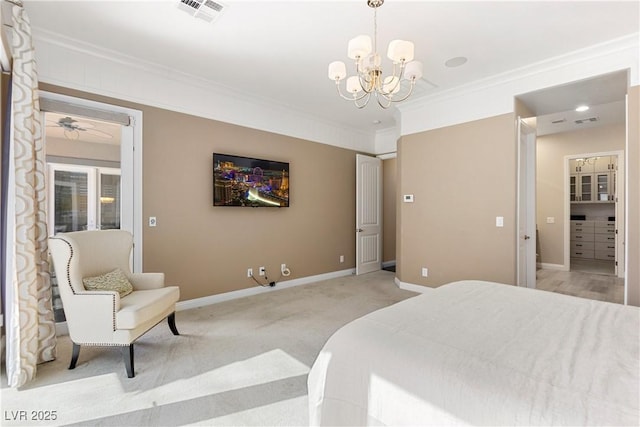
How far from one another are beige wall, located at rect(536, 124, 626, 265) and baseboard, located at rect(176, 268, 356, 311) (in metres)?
4.23

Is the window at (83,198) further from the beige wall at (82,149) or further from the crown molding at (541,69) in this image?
the crown molding at (541,69)

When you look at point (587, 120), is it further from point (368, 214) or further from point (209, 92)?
point (209, 92)

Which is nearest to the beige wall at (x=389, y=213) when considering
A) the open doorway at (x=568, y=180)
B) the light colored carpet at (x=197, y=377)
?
the open doorway at (x=568, y=180)

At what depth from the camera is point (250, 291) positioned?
4.32 m

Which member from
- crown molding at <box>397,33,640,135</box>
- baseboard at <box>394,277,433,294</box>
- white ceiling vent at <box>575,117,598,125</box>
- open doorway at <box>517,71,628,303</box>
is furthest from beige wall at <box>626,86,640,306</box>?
white ceiling vent at <box>575,117,598,125</box>

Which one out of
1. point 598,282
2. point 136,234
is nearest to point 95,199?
point 136,234

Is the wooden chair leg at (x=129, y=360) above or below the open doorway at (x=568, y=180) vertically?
below

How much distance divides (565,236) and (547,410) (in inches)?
263

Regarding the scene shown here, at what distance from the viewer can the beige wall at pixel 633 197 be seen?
286cm

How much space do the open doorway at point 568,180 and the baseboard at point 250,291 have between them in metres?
3.31

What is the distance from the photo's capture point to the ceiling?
241 centimetres

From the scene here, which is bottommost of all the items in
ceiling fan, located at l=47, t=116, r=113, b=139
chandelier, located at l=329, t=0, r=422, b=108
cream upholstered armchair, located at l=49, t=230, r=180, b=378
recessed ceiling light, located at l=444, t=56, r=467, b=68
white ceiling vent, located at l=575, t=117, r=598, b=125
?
cream upholstered armchair, located at l=49, t=230, r=180, b=378

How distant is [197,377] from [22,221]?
1717mm

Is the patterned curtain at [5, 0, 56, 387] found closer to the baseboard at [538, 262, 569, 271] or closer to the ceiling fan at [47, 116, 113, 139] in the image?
the ceiling fan at [47, 116, 113, 139]
